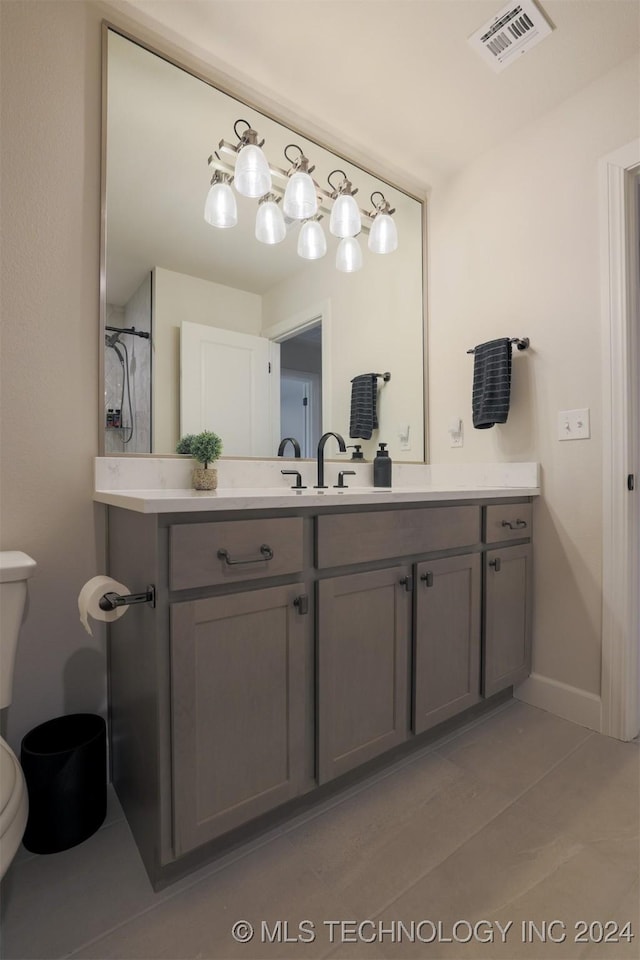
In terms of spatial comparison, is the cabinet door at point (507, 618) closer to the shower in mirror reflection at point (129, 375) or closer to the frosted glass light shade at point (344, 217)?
the shower in mirror reflection at point (129, 375)

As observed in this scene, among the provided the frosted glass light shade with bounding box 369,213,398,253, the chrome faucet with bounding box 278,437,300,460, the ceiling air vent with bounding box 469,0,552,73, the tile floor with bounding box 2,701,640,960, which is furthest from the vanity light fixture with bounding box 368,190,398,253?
the tile floor with bounding box 2,701,640,960

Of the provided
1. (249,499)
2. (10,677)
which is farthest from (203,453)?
(10,677)

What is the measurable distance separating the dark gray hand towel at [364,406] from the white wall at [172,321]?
27.6 inches

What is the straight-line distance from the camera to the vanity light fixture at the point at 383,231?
209 centimetres

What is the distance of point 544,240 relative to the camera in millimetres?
1904

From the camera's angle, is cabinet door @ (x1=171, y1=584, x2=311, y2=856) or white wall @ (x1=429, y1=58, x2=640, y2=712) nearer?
cabinet door @ (x1=171, y1=584, x2=311, y2=856)

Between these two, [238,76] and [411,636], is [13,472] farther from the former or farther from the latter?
[238,76]

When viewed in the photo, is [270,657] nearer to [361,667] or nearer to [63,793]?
[361,667]

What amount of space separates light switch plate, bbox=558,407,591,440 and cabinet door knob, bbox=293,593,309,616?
1.29 metres

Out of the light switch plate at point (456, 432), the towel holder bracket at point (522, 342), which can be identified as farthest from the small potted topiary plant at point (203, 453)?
the towel holder bracket at point (522, 342)

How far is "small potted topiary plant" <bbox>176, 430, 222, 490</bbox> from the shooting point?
1.57m

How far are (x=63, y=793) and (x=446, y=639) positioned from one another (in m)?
1.20

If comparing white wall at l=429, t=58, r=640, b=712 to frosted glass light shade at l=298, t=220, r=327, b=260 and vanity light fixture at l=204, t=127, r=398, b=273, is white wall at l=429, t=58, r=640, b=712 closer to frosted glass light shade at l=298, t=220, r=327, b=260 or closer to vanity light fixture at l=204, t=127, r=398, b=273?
vanity light fixture at l=204, t=127, r=398, b=273

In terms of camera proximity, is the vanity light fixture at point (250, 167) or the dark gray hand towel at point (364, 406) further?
the dark gray hand towel at point (364, 406)
